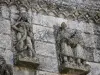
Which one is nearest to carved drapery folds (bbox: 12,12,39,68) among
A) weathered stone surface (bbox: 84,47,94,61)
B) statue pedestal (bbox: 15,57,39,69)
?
statue pedestal (bbox: 15,57,39,69)

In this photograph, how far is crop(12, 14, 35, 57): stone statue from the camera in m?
8.57

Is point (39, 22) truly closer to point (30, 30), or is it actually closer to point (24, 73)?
point (30, 30)

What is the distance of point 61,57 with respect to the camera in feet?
29.4

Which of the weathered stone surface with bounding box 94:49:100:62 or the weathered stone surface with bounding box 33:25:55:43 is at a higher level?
the weathered stone surface with bounding box 33:25:55:43

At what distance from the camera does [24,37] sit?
8.73 m

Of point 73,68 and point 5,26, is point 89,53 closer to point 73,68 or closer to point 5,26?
point 73,68

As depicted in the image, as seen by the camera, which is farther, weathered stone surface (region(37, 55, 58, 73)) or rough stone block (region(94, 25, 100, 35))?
rough stone block (region(94, 25, 100, 35))

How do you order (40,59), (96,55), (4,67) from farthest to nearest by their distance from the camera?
(96,55)
(40,59)
(4,67)

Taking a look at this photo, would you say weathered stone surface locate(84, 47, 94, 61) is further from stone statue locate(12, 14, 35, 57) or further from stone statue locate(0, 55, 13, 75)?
stone statue locate(0, 55, 13, 75)

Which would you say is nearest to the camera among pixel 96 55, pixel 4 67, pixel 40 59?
pixel 4 67

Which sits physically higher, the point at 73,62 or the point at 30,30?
the point at 30,30

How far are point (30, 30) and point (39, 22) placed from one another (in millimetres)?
434

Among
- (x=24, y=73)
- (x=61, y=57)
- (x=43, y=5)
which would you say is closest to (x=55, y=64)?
(x=61, y=57)

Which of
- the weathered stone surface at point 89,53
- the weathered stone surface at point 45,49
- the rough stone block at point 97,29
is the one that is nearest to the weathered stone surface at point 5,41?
the weathered stone surface at point 45,49
